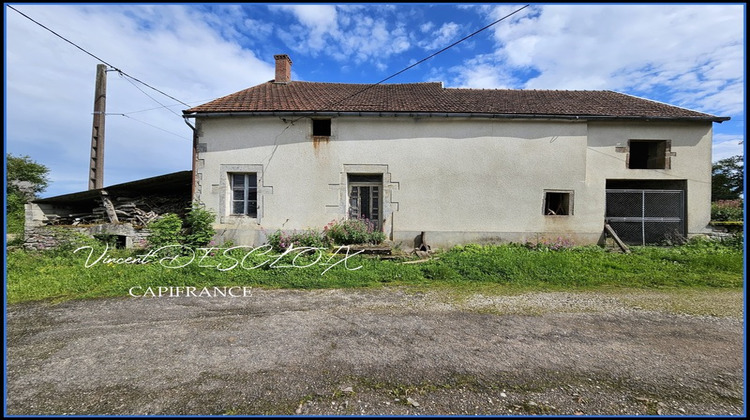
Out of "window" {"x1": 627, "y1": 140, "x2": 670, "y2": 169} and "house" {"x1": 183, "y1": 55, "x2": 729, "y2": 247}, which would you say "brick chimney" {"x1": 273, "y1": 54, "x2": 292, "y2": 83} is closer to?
"house" {"x1": 183, "y1": 55, "x2": 729, "y2": 247}

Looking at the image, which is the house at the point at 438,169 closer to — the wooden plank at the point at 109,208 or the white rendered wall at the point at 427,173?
the white rendered wall at the point at 427,173

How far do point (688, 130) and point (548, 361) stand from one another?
414 inches

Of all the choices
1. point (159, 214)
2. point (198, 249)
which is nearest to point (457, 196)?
point (198, 249)

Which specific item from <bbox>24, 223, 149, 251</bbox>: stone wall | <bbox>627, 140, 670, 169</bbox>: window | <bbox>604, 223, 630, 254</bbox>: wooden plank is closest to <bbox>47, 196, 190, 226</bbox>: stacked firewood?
<bbox>24, 223, 149, 251</bbox>: stone wall

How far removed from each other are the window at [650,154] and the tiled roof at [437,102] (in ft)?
3.09

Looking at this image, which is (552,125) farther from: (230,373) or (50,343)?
(50,343)

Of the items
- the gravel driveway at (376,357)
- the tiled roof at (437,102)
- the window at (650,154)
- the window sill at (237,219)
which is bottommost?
the gravel driveway at (376,357)

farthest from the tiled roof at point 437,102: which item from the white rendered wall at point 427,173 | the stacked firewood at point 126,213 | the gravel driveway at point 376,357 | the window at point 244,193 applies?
the gravel driveway at point 376,357

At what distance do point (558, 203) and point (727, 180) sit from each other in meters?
25.4

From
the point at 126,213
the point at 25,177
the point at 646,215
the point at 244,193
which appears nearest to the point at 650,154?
the point at 646,215

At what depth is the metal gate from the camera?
8734 millimetres

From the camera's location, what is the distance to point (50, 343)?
3.15m

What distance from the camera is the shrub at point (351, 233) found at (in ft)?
26.4

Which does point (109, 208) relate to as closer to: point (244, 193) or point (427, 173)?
point (244, 193)
